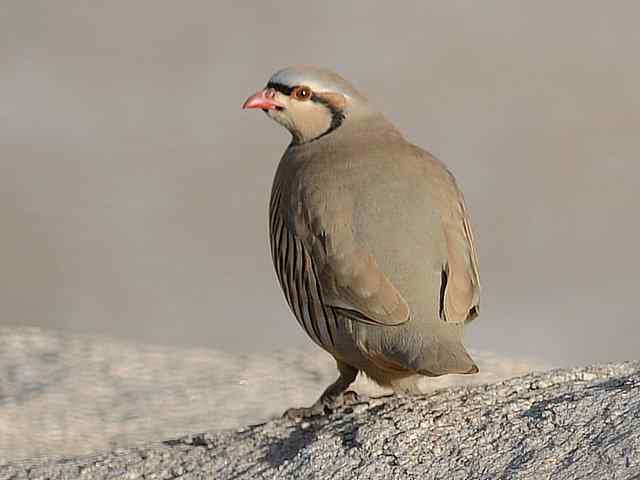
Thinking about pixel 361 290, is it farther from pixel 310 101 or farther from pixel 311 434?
pixel 310 101

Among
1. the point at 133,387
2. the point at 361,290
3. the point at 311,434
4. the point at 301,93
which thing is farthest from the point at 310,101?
the point at 133,387

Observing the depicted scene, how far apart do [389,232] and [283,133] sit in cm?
738

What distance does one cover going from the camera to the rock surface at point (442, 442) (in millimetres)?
3537

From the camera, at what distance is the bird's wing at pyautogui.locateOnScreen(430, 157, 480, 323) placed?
4055mm

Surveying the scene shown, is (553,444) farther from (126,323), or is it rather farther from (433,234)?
(126,323)

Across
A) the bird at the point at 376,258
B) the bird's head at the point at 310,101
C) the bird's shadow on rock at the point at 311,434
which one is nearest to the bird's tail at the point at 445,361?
the bird at the point at 376,258

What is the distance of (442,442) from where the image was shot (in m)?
3.76

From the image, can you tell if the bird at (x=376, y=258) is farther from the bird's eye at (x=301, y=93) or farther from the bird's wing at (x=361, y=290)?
the bird's eye at (x=301, y=93)

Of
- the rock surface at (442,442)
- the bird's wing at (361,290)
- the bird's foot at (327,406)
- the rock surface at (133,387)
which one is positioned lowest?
the rock surface at (442,442)

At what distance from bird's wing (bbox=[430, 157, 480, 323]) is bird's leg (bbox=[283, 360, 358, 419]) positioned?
1.41 feet

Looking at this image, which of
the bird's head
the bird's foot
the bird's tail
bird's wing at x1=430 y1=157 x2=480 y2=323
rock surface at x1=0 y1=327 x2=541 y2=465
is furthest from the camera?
rock surface at x1=0 y1=327 x2=541 y2=465

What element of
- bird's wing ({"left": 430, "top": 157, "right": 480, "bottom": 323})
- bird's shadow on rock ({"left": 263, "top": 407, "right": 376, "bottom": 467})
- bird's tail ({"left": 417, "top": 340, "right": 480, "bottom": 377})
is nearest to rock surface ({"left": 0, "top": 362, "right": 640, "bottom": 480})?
bird's shadow on rock ({"left": 263, "top": 407, "right": 376, "bottom": 467})

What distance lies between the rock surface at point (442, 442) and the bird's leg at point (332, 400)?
5cm

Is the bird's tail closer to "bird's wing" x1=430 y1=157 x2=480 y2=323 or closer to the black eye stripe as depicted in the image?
"bird's wing" x1=430 y1=157 x2=480 y2=323
